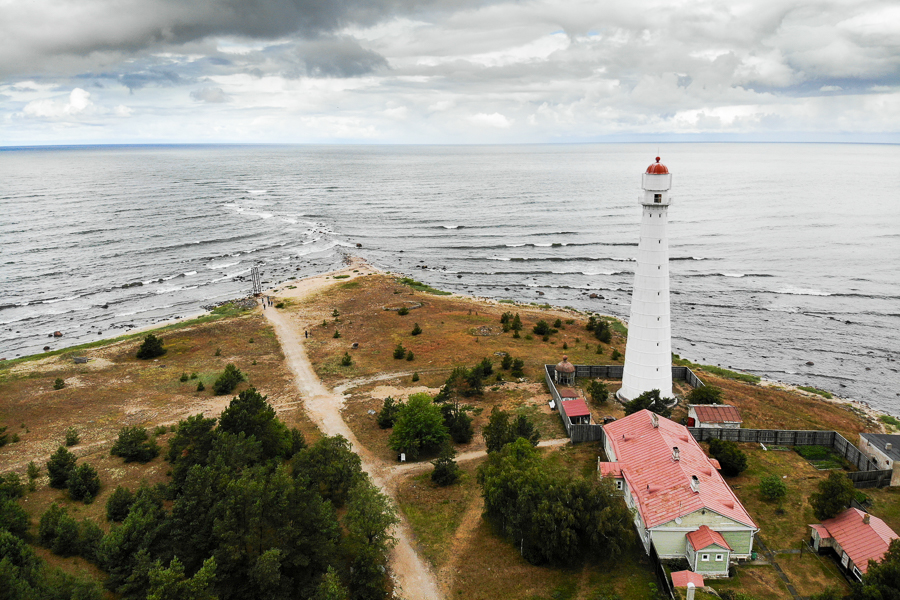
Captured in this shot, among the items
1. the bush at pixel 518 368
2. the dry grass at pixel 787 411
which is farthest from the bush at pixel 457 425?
the dry grass at pixel 787 411

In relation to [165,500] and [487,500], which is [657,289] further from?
[165,500]

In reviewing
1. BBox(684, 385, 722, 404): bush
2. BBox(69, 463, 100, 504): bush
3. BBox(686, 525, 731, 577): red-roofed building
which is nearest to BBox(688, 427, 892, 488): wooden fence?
BBox(684, 385, 722, 404): bush

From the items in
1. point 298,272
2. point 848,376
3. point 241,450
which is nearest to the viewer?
point 241,450

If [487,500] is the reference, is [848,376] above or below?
below

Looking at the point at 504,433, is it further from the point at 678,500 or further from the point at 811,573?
the point at 811,573

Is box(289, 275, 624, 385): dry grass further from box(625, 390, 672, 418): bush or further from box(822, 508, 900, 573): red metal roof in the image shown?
box(822, 508, 900, 573): red metal roof

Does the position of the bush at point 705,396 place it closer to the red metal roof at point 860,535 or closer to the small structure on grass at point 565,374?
the small structure on grass at point 565,374

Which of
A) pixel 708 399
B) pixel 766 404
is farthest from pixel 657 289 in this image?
pixel 766 404
